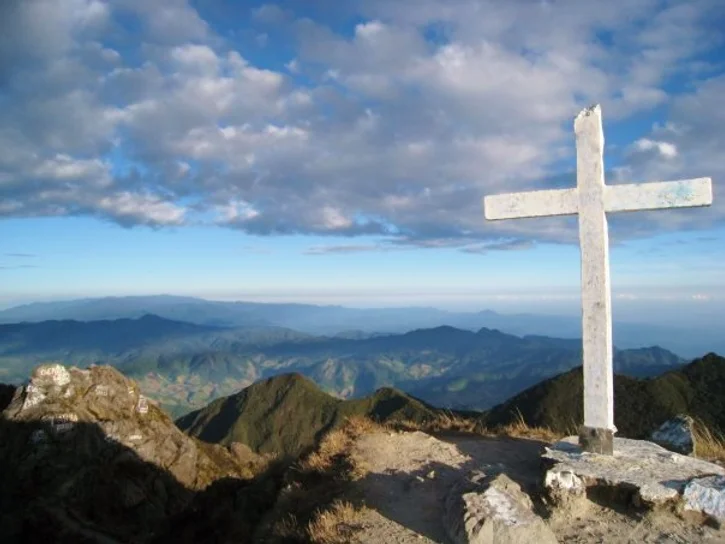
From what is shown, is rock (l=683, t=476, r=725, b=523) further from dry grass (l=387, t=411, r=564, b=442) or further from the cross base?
dry grass (l=387, t=411, r=564, b=442)

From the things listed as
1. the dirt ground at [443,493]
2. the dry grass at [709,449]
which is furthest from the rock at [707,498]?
the dry grass at [709,449]

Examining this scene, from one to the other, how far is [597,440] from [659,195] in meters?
4.22

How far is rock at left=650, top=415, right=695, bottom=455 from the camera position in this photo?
1002 cm

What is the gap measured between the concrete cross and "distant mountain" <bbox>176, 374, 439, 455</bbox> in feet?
245

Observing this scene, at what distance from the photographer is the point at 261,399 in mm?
96312

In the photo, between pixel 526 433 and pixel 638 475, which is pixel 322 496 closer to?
pixel 638 475

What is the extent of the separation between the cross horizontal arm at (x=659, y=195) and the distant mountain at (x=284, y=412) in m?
75.6

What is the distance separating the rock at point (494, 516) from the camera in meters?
6.01

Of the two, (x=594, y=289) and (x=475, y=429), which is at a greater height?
(x=594, y=289)

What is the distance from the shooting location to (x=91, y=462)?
2372 cm

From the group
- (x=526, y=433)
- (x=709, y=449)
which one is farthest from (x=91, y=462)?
(x=709, y=449)

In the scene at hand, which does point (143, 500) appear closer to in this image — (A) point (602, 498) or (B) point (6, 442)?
(B) point (6, 442)

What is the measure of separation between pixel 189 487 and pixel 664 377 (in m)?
57.6

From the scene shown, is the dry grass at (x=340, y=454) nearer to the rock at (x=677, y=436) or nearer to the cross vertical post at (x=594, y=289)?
the cross vertical post at (x=594, y=289)
